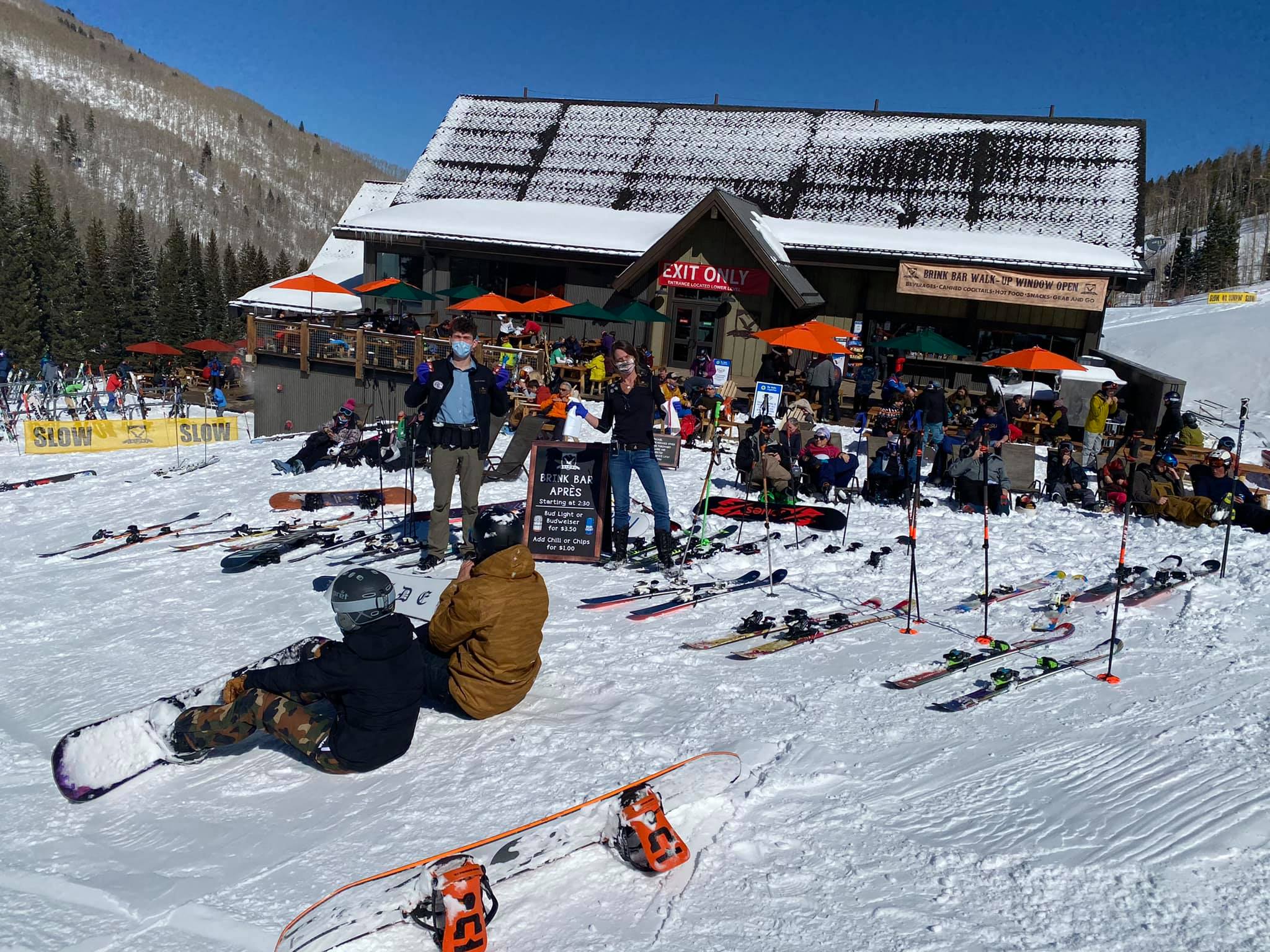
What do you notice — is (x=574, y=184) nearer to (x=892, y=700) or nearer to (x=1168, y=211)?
(x=892, y=700)

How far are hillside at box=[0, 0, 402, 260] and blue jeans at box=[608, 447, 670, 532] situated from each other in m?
154

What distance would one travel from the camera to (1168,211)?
381 feet

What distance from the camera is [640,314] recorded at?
19484mm

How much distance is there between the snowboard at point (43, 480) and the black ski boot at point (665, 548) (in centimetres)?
1076

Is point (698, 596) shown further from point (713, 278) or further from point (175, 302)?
point (175, 302)

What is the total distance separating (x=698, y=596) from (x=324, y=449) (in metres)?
7.81

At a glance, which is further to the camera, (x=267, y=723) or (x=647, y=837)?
(x=267, y=723)

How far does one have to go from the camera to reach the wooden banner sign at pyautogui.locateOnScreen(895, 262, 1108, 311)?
1822 centimetres

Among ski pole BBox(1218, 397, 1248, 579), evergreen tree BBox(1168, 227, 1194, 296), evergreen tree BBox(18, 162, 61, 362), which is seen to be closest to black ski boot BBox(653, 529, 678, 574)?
ski pole BBox(1218, 397, 1248, 579)

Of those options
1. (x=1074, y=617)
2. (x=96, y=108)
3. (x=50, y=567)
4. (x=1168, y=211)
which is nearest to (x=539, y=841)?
(x=1074, y=617)

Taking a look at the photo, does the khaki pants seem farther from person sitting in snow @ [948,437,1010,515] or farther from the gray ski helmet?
person sitting in snow @ [948,437,1010,515]

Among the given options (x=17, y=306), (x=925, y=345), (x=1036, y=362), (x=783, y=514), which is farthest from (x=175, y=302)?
(x=783, y=514)

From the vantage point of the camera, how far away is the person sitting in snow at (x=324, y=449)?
13008 mm

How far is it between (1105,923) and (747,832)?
1457 mm
